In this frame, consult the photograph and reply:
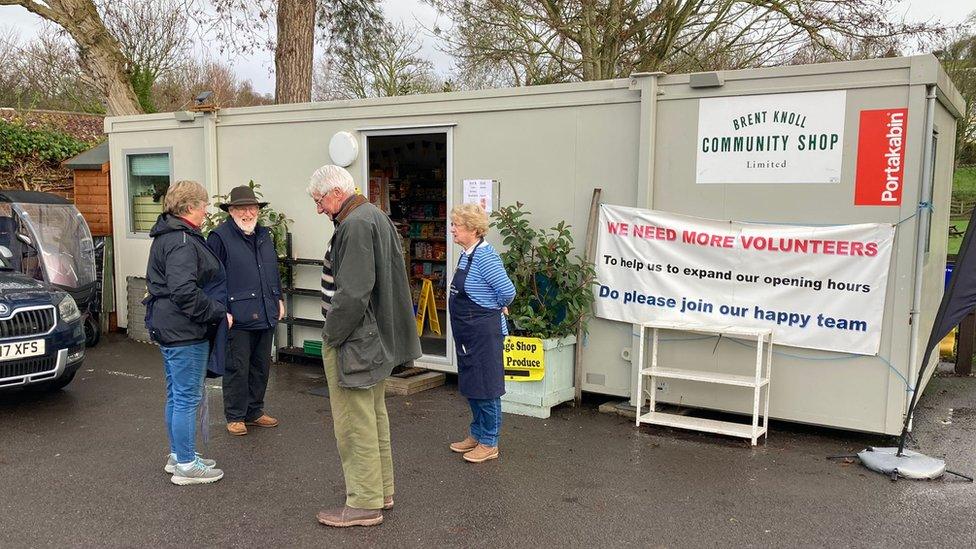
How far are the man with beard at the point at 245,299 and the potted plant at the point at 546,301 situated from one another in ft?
6.25

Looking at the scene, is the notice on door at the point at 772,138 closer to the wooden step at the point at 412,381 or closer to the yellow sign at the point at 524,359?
the yellow sign at the point at 524,359

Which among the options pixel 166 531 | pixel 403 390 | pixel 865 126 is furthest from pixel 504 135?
pixel 166 531

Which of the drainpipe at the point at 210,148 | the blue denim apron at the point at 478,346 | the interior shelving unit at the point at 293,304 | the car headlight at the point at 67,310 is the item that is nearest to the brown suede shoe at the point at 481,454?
the blue denim apron at the point at 478,346

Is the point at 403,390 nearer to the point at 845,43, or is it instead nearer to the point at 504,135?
the point at 504,135

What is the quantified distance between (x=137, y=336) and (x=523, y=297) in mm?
5589

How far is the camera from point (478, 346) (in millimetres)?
4836

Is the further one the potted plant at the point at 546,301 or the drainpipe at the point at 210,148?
the drainpipe at the point at 210,148

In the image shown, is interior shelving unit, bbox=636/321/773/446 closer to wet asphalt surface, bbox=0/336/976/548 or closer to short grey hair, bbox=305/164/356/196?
wet asphalt surface, bbox=0/336/976/548

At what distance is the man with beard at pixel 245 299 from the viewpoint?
17.8 feet

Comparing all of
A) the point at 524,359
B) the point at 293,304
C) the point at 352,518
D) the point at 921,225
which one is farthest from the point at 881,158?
the point at 293,304

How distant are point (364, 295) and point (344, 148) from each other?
404 cm

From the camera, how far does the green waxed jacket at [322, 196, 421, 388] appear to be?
368 centimetres

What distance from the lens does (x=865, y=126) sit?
5.16m

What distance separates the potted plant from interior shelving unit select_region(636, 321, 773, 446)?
610 mm
